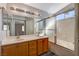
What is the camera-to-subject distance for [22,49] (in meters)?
1.96

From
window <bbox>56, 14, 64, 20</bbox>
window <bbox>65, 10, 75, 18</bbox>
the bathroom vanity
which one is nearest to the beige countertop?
the bathroom vanity

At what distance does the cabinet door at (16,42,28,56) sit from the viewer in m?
1.90

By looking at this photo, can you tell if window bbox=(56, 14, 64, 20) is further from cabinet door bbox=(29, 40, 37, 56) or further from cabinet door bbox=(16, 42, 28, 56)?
cabinet door bbox=(16, 42, 28, 56)

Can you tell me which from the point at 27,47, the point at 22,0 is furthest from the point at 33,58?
the point at 22,0

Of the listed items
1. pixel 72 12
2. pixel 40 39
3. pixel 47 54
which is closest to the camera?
pixel 72 12

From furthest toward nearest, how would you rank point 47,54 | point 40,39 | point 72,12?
point 40,39, point 47,54, point 72,12

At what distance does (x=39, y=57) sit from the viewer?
187 centimetres

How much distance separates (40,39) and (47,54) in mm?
344

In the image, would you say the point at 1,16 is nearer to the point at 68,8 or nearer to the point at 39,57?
the point at 39,57

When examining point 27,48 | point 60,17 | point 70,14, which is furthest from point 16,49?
point 70,14

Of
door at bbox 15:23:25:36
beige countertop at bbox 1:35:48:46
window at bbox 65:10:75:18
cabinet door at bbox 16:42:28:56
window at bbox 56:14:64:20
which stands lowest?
cabinet door at bbox 16:42:28:56

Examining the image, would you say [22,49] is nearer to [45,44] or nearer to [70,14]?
[45,44]

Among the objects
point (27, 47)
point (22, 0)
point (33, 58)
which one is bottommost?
point (33, 58)

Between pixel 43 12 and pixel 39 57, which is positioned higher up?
pixel 43 12
